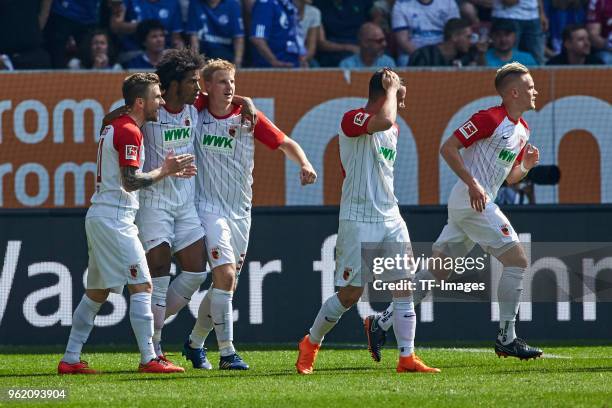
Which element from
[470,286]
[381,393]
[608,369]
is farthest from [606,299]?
[381,393]

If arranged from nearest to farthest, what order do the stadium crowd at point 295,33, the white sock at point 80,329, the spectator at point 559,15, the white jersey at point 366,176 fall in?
the white jersey at point 366,176
the white sock at point 80,329
the stadium crowd at point 295,33
the spectator at point 559,15

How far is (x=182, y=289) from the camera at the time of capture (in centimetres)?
913

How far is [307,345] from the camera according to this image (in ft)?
28.6

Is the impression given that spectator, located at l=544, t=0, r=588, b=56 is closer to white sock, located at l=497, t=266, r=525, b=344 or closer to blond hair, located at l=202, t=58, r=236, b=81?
white sock, located at l=497, t=266, r=525, b=344

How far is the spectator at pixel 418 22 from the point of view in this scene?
48.5 feet

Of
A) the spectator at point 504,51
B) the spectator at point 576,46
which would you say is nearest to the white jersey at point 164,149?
Result: the spectator at point 504,51

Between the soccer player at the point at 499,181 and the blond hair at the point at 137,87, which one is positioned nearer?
the blond hair at the point at 137,87

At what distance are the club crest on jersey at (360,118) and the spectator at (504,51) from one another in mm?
6340

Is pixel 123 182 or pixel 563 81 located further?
pixel 563 81

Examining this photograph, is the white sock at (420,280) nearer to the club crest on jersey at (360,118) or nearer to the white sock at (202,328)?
the white sock at (202,328)

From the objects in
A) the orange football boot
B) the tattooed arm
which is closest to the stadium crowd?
the tattooed arm

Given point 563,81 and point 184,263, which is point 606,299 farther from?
point 184,263

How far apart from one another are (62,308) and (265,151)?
2.72 m

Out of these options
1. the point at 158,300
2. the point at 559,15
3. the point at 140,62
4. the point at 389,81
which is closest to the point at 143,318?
the point at 158,300
